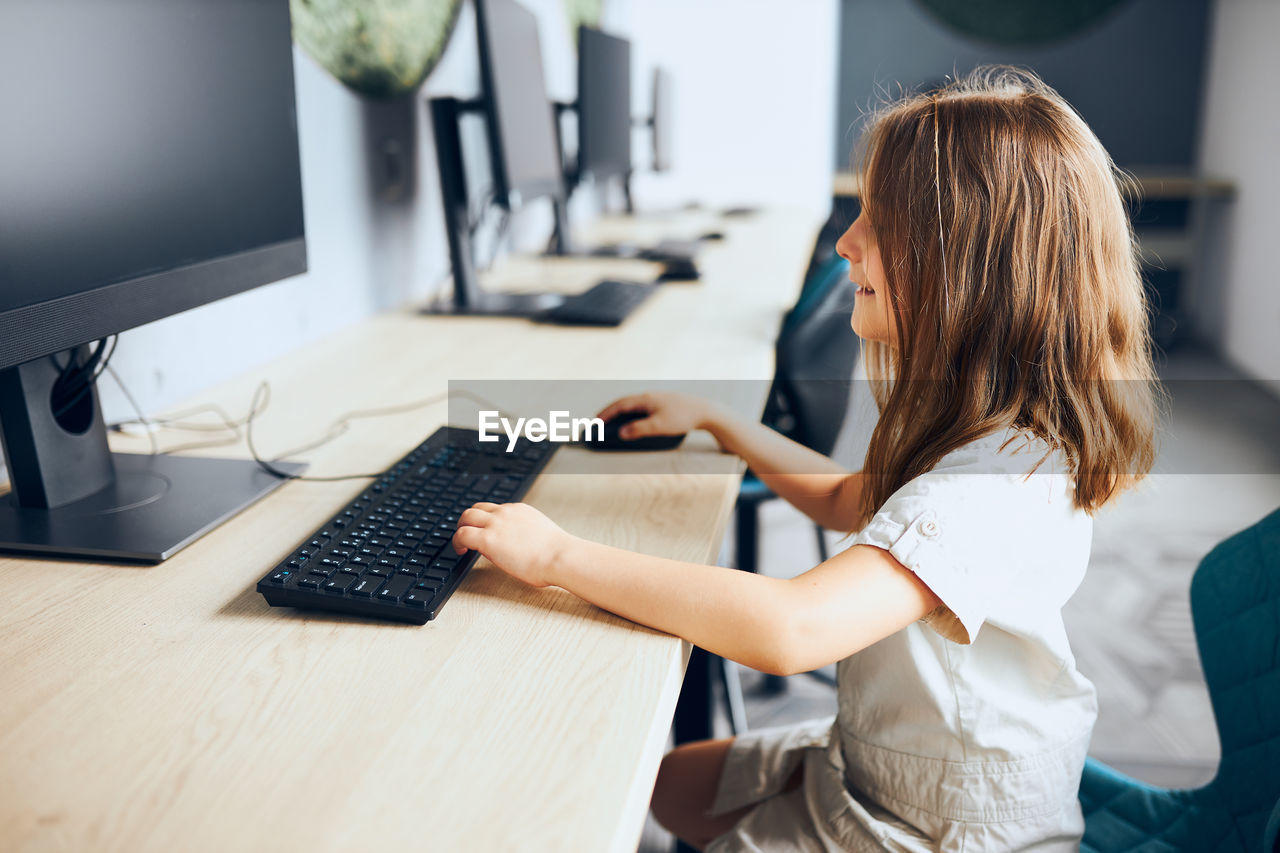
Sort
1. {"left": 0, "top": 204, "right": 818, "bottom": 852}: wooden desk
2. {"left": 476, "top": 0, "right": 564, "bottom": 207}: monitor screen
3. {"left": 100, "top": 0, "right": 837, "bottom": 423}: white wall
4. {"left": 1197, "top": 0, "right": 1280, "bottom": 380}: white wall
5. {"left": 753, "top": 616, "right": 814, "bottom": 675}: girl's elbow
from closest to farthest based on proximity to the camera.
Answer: {"left": 0, "top": 204, "right": 818, "bottom": 852}: wooden desk, {"left": 753, "top": 616, "right": 814, "bottom": 675}: girl's elbow, {"left": 100, "top": 0, "right": 837, "bottom": 423}: white wall, {"left": 476, "top": 0, "right": 564, "bottom": 207}: monitor screen, {"left": 1197, "top": 0, "right": 1280, "bottom": 380}: white wall

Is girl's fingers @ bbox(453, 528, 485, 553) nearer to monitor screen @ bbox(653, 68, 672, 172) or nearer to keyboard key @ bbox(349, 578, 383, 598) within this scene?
keyboard key @ bbox(349, 578, 383, 598)

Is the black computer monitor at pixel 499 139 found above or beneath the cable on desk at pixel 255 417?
above

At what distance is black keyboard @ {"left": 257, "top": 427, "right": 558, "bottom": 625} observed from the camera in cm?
61

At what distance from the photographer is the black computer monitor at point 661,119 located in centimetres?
320

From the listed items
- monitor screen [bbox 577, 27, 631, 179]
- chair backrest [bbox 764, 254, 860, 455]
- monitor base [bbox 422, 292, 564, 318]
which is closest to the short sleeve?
chair backrest [bbox 764, 254, 860, 455]

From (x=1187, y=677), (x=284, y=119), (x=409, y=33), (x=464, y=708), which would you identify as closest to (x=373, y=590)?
(x=464, y=708)

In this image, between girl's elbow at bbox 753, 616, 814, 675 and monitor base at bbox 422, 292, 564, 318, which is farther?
monitor base at bbox 422, 292, 564, 318

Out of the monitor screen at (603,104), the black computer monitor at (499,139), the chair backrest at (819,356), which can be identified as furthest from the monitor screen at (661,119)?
the chair backrest at (819,356)

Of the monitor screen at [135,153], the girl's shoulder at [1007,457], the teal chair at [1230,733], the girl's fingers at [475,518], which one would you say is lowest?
the teal chair at [1230,733]

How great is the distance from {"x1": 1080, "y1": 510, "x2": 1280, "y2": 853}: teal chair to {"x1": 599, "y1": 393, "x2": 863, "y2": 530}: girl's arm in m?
0.33

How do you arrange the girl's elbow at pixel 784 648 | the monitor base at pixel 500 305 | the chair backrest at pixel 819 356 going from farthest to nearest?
the monitor base at pixel 500 305 < the chair backrest at pixel 819 356 < the girl's elbow at pixel 784 648

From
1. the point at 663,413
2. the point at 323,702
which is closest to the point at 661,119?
the point at 663,413

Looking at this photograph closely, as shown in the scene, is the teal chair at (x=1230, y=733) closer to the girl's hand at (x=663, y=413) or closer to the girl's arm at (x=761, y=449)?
the girl's arm at (x=761, y=449)

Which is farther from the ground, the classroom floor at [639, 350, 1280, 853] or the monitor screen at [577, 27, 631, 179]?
the monitor screen at [577, 27, 631, 179]
